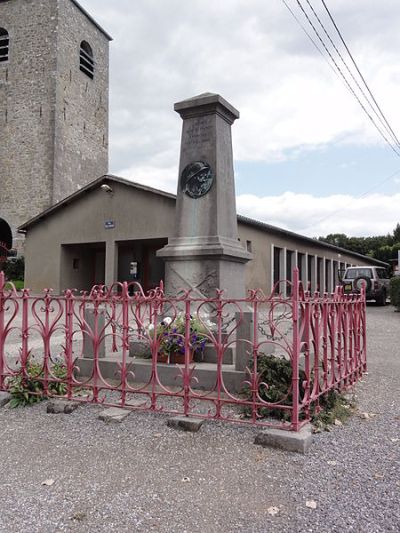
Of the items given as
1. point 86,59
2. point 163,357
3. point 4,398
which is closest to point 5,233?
point 86,59

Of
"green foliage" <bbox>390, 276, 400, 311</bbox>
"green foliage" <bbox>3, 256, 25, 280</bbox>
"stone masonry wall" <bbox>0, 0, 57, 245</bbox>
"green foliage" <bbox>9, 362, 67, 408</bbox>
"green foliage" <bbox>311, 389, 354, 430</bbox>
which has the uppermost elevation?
"stone masonry wall" <bbox>0, 0, 57, 245</bbox>

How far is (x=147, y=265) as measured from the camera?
20516 mm

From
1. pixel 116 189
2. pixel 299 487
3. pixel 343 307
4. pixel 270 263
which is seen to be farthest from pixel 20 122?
pixel 299 487

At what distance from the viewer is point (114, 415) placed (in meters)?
4.04


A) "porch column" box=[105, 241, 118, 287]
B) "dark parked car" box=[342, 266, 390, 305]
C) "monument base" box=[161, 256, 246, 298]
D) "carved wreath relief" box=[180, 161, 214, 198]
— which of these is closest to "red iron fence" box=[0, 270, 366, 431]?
"monument base" box=[161, 256, 246, 298]

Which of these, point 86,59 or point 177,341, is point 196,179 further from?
point 86,59

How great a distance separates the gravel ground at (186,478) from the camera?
248 centimetres

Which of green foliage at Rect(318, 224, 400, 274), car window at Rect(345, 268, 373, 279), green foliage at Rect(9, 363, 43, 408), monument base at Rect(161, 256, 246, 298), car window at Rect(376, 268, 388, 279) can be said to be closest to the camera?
green foliage at Rect(9, 363, 43, 408)

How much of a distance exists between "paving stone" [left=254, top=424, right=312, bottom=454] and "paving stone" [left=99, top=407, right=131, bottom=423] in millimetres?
1185

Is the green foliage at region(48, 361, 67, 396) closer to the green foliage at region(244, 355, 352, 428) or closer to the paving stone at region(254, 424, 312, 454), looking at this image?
the green foliage at region(244, 355, 352, 428)

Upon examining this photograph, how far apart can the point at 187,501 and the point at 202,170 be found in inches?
175

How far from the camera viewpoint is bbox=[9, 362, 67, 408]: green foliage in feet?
15.1

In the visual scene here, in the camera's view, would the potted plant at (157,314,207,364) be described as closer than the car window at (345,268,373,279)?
Yes

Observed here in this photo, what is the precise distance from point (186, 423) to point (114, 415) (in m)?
0.66
